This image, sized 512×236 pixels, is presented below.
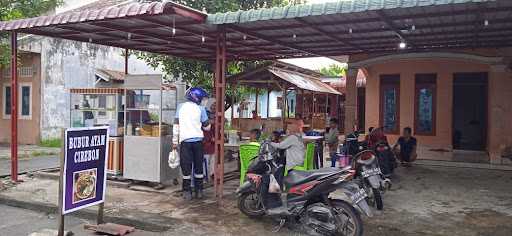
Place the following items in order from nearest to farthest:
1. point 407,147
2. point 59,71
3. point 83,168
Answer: point 83,168
point 407,147
point 59,71

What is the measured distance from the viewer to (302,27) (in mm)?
6879

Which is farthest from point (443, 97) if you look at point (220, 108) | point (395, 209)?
point (220, 108)

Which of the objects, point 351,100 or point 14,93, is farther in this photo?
point 351,100

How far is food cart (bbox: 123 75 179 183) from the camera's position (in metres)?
7.68

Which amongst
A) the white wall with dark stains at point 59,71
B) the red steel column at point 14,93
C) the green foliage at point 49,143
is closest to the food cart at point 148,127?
the red steel column at point 14,93

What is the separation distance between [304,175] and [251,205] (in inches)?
38.5

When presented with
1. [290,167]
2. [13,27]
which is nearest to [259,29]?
[290,167]

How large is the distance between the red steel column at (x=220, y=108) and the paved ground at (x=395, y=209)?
338mm

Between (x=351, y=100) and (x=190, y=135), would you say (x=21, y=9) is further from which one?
(x=351, y=100)

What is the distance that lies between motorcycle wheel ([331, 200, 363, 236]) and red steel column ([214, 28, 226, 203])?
2234mm

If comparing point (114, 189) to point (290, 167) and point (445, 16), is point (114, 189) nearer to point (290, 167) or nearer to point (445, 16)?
point (290, 167)

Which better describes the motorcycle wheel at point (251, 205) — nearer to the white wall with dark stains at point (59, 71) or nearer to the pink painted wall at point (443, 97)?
the pink painted wall at point (443, 97)

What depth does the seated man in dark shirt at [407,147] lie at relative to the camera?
10.3 m

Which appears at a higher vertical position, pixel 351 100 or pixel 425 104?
pixel 351 100
